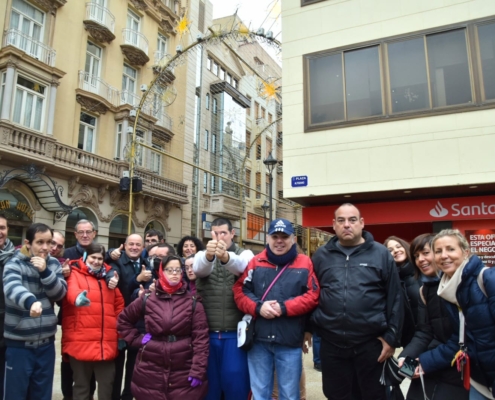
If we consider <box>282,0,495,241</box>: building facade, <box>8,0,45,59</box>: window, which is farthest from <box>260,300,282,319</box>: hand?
<box>8,0,45,59</box>: window

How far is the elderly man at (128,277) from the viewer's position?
4609mm

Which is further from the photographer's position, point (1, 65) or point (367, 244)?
point (1, 65)

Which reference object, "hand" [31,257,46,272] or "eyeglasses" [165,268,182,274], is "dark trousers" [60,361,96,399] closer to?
"hand" [31,257,46,272]

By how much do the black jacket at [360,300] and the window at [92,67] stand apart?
1672cm

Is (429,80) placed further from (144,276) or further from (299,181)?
(144,276)

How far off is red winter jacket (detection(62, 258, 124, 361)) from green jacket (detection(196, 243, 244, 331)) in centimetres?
114

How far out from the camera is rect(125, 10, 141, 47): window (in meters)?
19.4

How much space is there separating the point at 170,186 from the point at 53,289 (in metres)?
16.9

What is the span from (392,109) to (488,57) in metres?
2.27

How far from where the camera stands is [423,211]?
989 centimetres

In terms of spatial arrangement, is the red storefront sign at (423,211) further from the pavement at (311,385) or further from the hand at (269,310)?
the hand at (269,310)

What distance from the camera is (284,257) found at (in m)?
3.71

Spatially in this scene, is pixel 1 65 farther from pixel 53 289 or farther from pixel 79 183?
pixel 53 289

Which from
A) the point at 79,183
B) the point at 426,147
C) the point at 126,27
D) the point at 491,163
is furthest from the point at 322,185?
the point at 126,27
